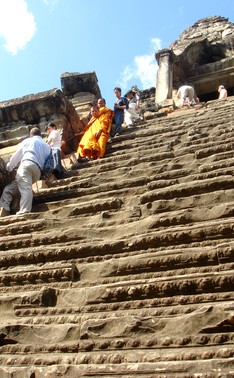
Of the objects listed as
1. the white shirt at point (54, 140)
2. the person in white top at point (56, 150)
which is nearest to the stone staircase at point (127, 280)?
the person in white top at point (56, 150)

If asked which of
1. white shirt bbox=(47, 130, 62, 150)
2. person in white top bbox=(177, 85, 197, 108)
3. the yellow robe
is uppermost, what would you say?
white shirt bbox=(47, 130, 62, 150)

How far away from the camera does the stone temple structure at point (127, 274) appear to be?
7.47 feet

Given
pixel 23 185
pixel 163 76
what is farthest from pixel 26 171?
pixel 163 76

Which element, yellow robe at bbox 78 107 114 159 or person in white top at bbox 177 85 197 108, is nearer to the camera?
yellow robe at bbox 78 107 114 159

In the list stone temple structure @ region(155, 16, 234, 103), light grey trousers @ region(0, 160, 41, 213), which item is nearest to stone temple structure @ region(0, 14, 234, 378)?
light grey trousers @ region(0, 160, 41, 213)

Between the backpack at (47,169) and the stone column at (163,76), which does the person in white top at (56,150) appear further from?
the stone column at (163,76)

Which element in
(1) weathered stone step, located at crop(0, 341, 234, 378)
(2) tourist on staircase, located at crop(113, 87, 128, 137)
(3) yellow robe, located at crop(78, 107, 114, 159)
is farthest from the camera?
(2) tourist on staircase, located at crop(113, 87, 128, 137)

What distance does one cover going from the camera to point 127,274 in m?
2.92

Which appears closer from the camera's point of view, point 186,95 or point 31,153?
point 31,153

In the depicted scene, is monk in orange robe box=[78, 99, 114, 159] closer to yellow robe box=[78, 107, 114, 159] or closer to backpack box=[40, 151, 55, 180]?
yellow robe box=[78, 107, 114, 159]

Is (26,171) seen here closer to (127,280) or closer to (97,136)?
(97,136)

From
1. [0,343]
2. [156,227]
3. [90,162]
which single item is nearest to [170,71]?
[90,162]

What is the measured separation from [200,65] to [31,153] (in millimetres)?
10387

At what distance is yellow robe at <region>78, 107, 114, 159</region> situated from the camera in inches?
250
